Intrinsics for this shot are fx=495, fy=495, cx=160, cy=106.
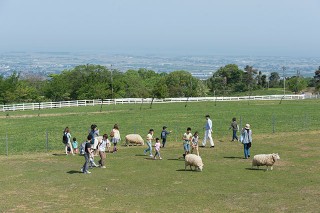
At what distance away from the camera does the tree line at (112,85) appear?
260 ft

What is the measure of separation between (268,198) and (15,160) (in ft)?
49.3

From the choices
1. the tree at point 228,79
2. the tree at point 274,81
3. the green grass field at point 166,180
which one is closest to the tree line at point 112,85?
the tree at point 228,79

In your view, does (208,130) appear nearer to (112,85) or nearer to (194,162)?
(194,162)

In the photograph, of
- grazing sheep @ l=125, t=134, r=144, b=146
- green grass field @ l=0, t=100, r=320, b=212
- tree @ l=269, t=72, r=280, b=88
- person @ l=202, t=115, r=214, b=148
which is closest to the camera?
green grass field @ l=0, t=100, r=320, b=212

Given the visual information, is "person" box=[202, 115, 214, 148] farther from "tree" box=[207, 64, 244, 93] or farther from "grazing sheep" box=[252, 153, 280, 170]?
"tree" box=[207, 64, 244, 93]

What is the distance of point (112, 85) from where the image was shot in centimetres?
9150

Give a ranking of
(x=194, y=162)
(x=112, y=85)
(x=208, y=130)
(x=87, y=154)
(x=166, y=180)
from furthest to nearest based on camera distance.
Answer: (x=112, y=85) → (x=208, y=130) → (x=194, y=162) → (x=87, y=154) → (x=166, y=180)

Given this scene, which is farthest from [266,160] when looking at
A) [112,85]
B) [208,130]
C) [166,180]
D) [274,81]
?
[274,81]

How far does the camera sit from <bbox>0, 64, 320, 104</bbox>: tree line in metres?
79.3

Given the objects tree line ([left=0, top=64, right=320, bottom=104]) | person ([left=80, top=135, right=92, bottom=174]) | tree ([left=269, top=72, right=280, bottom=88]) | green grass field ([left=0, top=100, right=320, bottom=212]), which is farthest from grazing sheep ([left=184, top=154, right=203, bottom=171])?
tree ([left=269, top=72, right=280, bottom=88])

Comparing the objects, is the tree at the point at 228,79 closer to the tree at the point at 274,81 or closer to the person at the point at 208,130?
the tree at the point at 274,81

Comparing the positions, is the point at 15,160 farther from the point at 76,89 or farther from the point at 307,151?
the point at 76,89

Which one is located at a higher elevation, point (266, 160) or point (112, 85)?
point (266, 160)

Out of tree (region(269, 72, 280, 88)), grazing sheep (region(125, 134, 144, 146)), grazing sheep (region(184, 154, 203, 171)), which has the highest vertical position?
grazing sheep (region(184, 154, 203, 171))
